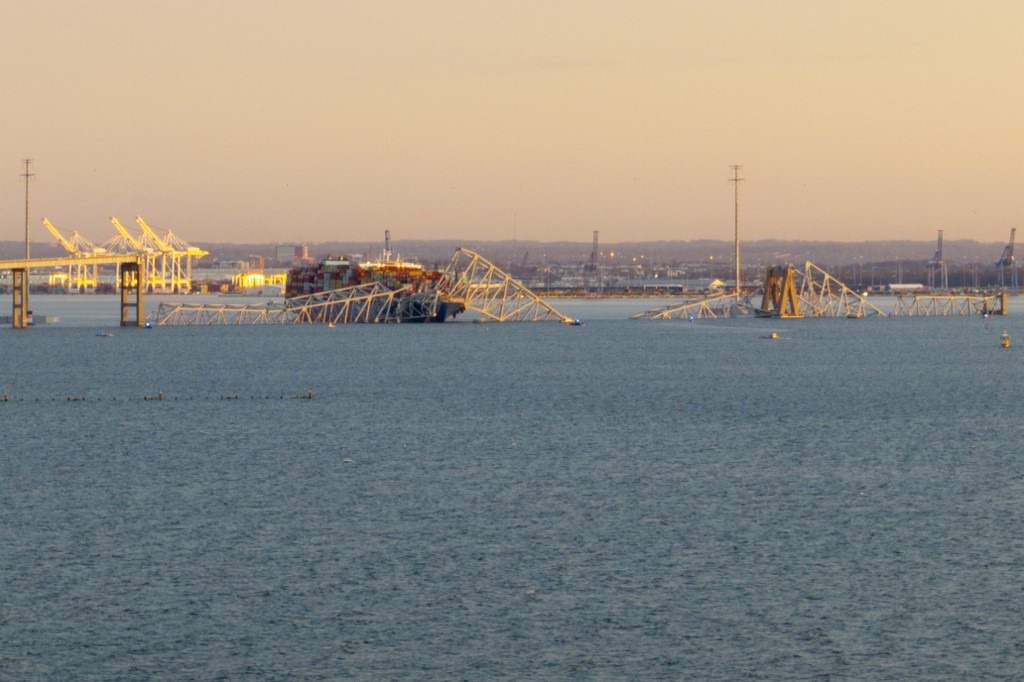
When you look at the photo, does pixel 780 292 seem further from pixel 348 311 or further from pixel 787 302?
pixel 348 311

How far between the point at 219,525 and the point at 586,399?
29.9m

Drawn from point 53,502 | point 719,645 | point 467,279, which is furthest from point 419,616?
point 467,279

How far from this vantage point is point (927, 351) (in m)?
95.6

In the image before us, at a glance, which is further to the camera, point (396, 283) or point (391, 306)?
point (396, 283)

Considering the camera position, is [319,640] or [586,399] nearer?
[319,640]

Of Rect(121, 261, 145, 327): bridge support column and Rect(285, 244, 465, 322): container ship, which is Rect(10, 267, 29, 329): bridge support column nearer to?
Rect(121, 261, 145, 327): bridge support column

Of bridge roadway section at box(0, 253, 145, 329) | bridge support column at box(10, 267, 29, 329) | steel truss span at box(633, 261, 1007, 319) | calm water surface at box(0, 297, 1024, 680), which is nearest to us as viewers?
calm water surface at box(0, 297, 1024, 680)

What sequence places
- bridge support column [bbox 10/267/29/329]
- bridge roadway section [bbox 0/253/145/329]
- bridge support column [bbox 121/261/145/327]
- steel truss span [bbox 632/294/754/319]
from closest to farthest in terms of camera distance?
bridge roadway section [bbox 0/253/145/329] → bridge support column [bbox 121/261/145/327] → bridge support column [bbox 10/267/29/329] → steel truss span [bbox 632/294/754/319]

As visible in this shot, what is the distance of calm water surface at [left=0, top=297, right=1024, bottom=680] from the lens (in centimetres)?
1728

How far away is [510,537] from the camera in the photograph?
24031mm

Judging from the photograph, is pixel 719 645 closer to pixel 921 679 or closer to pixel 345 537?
pixel 921 679

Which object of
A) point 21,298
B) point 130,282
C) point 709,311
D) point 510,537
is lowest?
point 510,537

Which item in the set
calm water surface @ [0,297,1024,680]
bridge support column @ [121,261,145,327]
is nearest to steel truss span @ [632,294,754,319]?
bridge support column @ [121,261,145,327]

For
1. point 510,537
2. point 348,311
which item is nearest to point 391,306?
point 348,311
